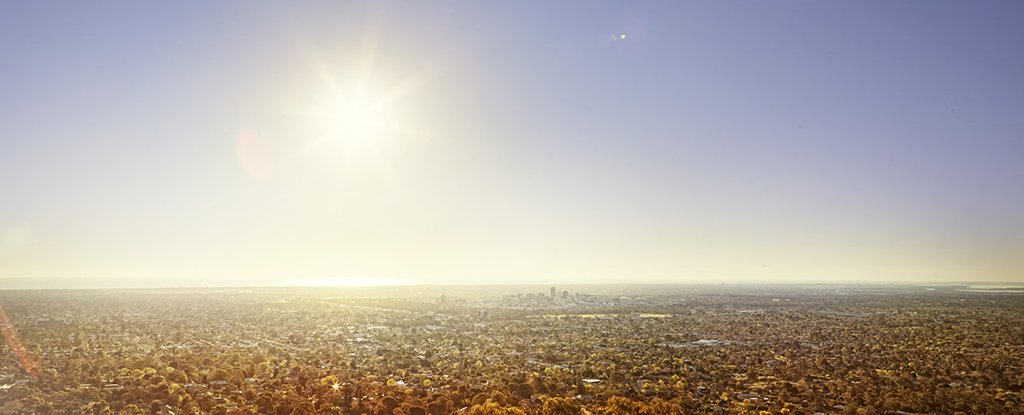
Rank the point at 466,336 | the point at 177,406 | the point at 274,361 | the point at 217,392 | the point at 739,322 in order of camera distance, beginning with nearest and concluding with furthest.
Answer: the point at 177,406 < the point at 217,392 < the point at 274,361 < the point at 466,336 < the point at 739,322

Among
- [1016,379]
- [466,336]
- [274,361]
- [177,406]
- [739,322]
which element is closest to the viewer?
[177,406]

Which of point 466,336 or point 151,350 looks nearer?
point 151,350

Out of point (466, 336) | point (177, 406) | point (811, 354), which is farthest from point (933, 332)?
point (177, 406)

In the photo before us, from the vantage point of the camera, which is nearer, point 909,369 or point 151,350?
point 909,369

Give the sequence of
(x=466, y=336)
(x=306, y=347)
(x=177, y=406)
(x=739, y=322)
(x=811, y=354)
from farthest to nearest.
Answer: (x=739, y=322), (x=466, y=336), (x=306, y=347), (x=811, y=354), (x=177, y=406)

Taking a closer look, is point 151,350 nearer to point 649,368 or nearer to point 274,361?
point 274,361

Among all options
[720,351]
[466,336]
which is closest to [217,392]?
[466,336]

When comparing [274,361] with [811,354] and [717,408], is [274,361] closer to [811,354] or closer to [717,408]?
[717,408]

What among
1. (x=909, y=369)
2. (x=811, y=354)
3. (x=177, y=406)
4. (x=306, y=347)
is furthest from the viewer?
(x=306, y=347)
